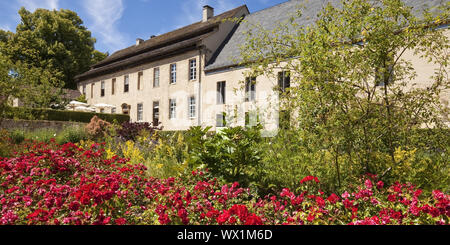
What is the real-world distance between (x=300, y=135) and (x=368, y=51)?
1514 mm

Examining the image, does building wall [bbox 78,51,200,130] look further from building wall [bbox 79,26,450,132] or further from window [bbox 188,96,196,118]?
window [bbox 188,96,196,118]

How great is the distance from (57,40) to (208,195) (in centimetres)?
3758

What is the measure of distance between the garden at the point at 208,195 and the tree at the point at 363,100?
326 mm

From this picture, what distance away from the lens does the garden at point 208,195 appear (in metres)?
2.91

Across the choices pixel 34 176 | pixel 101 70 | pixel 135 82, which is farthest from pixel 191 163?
pixel 101 70

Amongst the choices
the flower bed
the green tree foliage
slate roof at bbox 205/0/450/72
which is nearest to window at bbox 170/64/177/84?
slate roof at bbox 205/0/450/72

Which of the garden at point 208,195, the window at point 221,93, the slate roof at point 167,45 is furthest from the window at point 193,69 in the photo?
the garden at point 208,195

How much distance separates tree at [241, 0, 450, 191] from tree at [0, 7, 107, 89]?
3187 centimetres

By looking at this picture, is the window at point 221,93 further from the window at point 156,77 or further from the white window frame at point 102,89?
the white window frame at point 102,89

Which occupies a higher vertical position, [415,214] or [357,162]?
[357,162]

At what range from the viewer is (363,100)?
186 inches

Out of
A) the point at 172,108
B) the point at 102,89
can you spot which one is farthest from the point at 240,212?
the point at 102,89

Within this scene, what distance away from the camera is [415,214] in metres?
2.81
